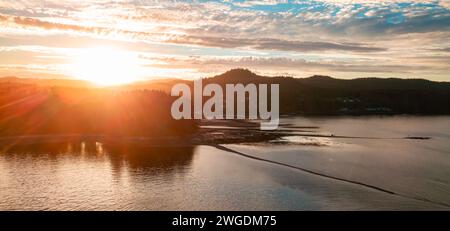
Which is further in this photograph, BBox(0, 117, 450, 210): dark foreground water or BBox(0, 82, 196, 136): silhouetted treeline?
BBox(0, 82, 196, 136): silhouetted treeline

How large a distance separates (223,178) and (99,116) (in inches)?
1945

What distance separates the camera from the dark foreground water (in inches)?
1436

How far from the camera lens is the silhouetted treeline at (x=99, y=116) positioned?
82812 mm

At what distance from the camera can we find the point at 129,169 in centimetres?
5047

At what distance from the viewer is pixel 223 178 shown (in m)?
46.2

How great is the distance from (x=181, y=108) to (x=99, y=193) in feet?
198

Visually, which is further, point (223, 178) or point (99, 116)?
point (99, 116)

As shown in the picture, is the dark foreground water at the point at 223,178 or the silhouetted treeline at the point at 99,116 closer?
the dark foreground water at the point at 223,178

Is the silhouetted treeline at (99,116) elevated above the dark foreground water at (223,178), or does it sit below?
above

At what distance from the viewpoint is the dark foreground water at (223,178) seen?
36469mm

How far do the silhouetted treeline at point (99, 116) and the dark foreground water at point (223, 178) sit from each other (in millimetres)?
13560

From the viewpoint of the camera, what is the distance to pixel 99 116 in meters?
88.2

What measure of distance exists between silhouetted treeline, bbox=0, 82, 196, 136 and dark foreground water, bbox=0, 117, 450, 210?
13.6 metres
